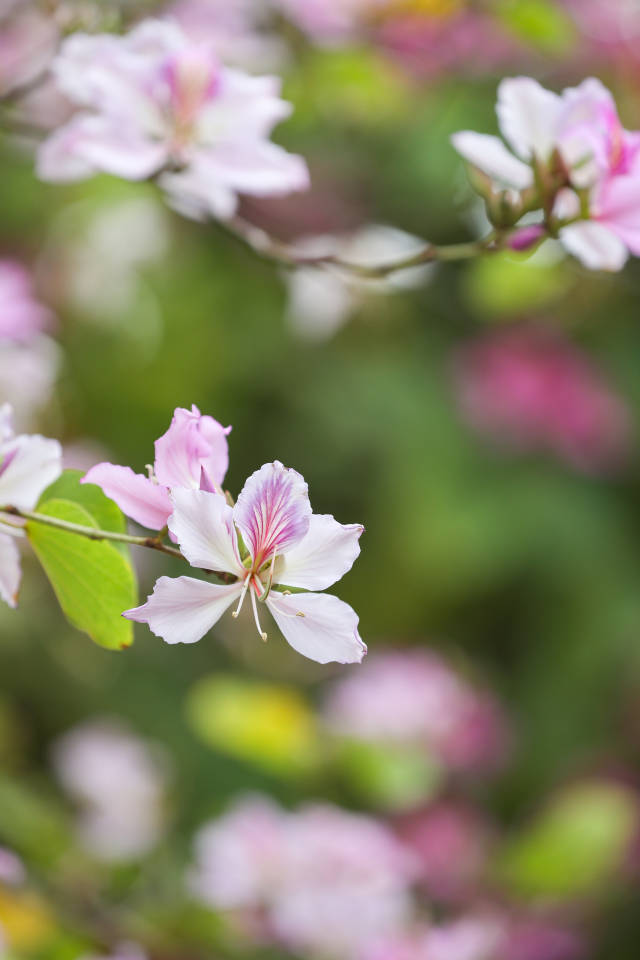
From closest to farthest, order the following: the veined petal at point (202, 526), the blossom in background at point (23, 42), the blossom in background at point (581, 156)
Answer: the veined petal at point (202, 526) → the blossom in background at point (581, 156) → the blossom in background at point (23, 42)

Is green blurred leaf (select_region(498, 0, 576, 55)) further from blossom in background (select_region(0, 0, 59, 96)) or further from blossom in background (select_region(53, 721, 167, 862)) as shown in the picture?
blossom in background (select_region(53, 721, 167, 862))

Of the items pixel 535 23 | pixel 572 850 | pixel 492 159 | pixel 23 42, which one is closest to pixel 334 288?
pixel 23 42

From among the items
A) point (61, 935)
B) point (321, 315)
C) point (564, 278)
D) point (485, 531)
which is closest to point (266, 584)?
point (61, 935)

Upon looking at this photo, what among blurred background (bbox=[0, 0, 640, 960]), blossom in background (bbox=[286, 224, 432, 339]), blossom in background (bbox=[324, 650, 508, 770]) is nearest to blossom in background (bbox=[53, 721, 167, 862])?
blurred background (bbox=[0, 0, 640, 960])

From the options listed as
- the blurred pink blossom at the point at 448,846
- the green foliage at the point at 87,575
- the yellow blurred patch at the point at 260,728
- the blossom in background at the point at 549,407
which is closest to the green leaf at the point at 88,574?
the green foliage at the point at 87,575

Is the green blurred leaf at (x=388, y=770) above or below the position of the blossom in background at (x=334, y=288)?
below

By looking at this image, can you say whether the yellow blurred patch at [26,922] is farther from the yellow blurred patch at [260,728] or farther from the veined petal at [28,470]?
the veined petal at [28,470]

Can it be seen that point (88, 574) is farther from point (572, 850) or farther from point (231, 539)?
point (572, 850)
